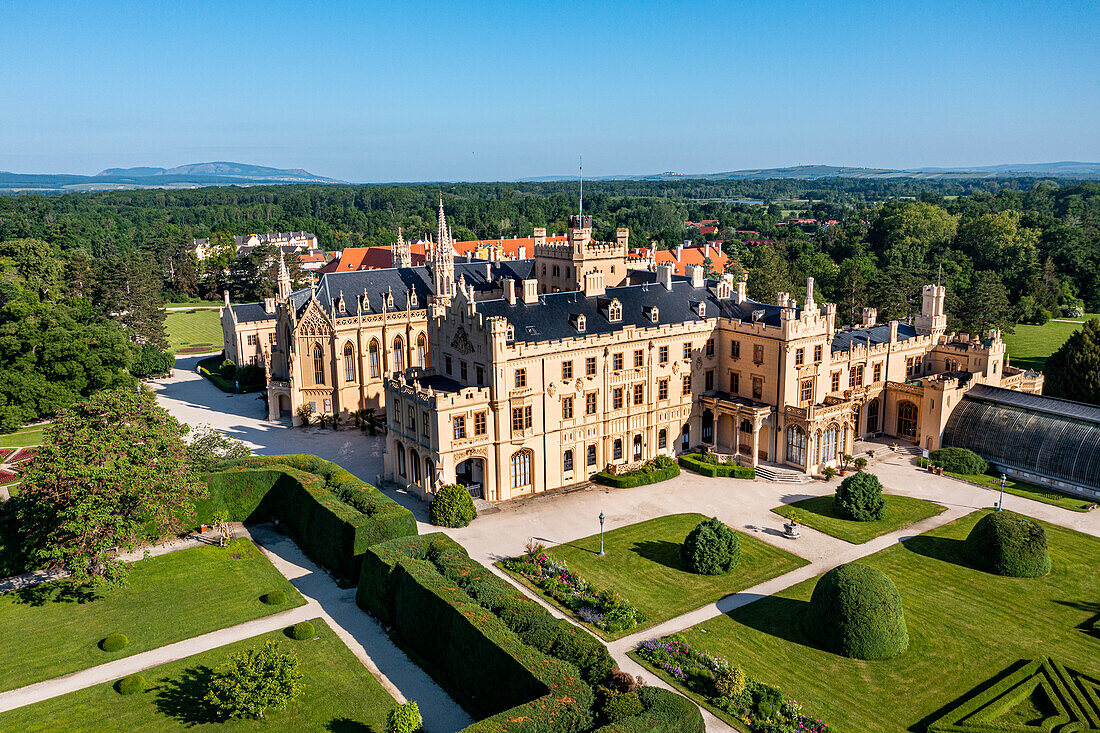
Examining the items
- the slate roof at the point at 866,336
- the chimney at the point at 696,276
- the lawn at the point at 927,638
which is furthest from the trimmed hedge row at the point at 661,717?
the chimney at the point at 696,276

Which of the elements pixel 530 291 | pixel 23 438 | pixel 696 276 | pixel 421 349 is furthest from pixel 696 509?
pixel 23 438

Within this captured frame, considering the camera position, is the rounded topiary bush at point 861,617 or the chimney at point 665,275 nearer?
the rounded topiary bush at point 861,617

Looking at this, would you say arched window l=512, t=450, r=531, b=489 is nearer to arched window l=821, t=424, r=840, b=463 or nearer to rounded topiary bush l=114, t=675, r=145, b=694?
arched window l=821, t=424, r=840, b=463

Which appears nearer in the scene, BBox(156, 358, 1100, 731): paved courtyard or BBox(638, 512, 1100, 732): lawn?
BBox(638, 512, 1100, 732): lawn

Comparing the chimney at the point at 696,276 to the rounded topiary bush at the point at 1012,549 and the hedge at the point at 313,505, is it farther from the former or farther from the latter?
the hedge at the point at 313,505

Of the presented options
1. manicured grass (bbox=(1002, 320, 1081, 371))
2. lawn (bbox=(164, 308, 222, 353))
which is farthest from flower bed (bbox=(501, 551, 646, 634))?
lawn (bbox=(164, 308, 222, 353))

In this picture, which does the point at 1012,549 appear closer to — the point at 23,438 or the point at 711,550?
the point at 711,550
